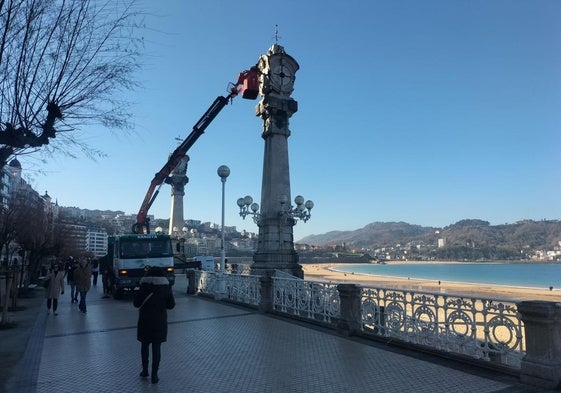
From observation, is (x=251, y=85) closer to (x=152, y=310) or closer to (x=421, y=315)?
(x=421, y=315)

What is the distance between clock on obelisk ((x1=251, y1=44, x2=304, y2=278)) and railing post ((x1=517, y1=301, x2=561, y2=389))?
1433cm

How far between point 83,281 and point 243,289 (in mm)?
5429

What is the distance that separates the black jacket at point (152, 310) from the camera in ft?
19.6

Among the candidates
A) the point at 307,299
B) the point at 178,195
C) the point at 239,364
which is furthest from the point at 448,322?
the point at 178,195

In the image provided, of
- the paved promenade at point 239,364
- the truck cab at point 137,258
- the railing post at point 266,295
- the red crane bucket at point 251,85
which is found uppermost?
the red crane bucket at point 251,85

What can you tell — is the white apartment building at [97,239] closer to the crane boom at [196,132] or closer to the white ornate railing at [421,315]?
the crane boom at [196,132]

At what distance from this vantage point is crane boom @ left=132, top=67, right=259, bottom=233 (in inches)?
863

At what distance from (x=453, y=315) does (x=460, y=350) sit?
614 millimetres

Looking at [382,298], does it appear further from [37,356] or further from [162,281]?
[37,356]

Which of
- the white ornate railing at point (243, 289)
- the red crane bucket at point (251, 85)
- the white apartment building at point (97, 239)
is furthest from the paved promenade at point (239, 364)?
the white apartment building at point (97, 239)

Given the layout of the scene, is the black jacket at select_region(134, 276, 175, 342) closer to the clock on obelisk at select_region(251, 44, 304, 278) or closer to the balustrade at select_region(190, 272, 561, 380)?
the balustrade at select_region(190, 272, 561, 380)

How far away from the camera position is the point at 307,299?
11281 mm

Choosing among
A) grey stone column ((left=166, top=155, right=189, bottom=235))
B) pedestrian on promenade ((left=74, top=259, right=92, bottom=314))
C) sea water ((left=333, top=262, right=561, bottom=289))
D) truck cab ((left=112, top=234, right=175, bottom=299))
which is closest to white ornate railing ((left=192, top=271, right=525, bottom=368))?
pedestrian on promenade ((left=74, top=259, right=92, bottom=314))

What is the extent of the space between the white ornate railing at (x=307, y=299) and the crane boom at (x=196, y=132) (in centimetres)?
1222
